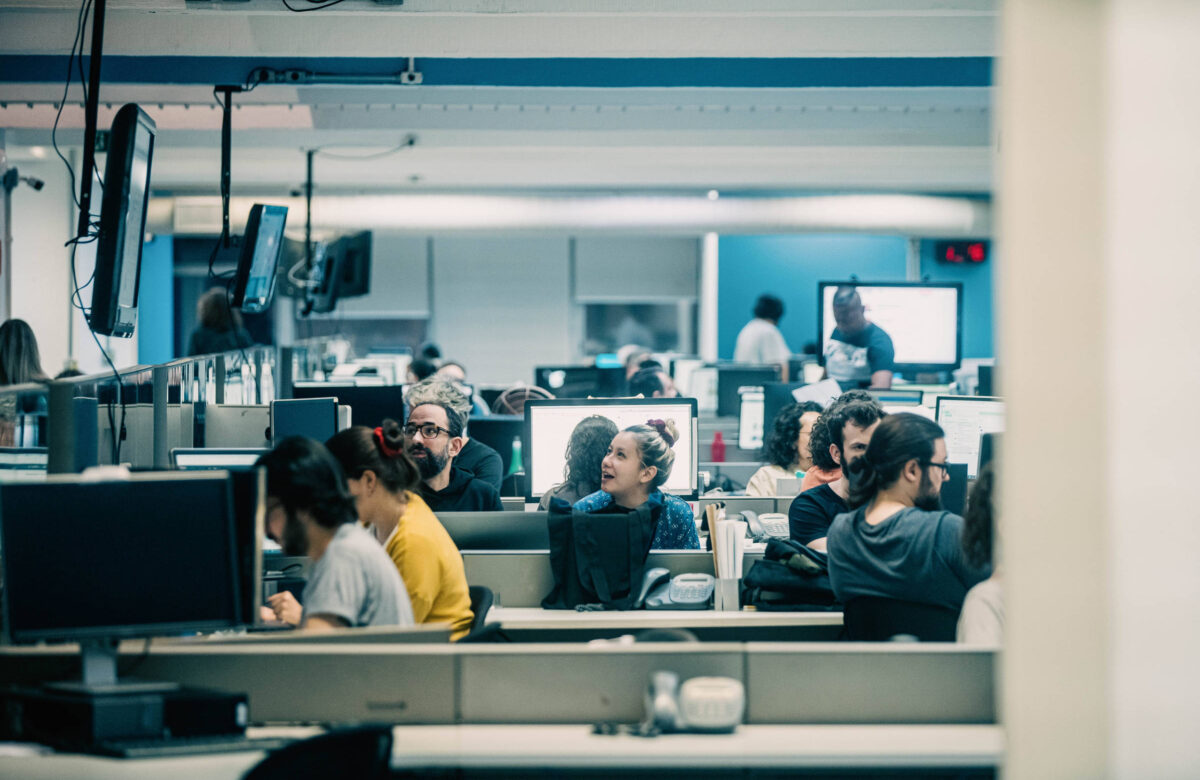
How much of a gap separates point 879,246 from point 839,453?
942 centimetres

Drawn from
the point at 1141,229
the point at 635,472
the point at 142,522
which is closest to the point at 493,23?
the point at 635,472

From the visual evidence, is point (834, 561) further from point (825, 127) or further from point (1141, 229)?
point (825, 127)

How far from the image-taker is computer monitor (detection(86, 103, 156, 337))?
12.1ft

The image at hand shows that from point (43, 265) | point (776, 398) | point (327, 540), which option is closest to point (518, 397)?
point (776, 398)

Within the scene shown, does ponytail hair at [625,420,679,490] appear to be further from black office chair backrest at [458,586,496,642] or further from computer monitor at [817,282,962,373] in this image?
computer monitor at [817,282,962,373]

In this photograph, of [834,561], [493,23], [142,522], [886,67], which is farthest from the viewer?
[886,67]

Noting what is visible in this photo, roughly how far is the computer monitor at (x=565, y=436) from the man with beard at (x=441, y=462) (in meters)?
0.31

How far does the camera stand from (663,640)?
7.92 ft

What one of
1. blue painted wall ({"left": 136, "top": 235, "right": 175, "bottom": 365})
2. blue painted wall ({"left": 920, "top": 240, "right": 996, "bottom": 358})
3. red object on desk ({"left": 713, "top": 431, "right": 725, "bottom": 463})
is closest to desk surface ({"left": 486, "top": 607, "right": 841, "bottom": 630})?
red object on desk ({"left": 713, "top": 431, "right": 725, "bottom": 463})

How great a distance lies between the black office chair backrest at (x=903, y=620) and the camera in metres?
2.94

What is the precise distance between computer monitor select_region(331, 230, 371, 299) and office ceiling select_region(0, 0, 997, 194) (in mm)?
732

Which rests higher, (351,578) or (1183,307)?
(1183,307)

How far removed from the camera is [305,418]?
4461 millimetres

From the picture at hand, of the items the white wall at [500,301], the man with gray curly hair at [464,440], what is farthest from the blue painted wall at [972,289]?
the man with gray curly hair at [464,440]
